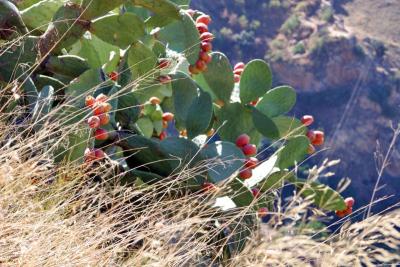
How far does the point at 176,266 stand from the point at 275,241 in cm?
23

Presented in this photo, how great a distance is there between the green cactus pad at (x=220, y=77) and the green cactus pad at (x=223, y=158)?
313 mm

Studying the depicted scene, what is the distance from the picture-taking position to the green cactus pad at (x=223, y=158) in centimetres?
185

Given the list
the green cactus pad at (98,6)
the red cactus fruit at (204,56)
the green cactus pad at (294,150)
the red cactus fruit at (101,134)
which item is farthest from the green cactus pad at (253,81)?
the red cactus fruit at (101,134)

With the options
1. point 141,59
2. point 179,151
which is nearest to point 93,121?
point 179,151

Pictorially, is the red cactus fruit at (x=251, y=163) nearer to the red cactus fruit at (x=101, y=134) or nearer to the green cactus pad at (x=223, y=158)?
the green cactus pad at (x=223, y=158)

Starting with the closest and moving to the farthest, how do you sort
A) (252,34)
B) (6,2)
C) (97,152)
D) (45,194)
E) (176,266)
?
(176,266) → (45,194) → (97,152) → (6,2) → (252,34)

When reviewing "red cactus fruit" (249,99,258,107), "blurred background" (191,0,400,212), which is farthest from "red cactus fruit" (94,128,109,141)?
"blurred background" (191,0,400,212)

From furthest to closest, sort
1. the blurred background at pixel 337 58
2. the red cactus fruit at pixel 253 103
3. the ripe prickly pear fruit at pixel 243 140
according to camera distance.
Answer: the blurred background at pixel 337 58
the red cactus fruit at pixel 253 103
the ripe prickly pear fruit at pixel 243 140

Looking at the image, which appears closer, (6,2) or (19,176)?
(19,176)

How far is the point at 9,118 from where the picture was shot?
190 centimetres

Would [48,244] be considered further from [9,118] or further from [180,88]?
[180,88]

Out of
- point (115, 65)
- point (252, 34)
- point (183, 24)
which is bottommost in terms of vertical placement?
point (252, 34)

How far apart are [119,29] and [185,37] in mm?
231

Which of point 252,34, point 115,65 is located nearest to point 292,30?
point 252,34
